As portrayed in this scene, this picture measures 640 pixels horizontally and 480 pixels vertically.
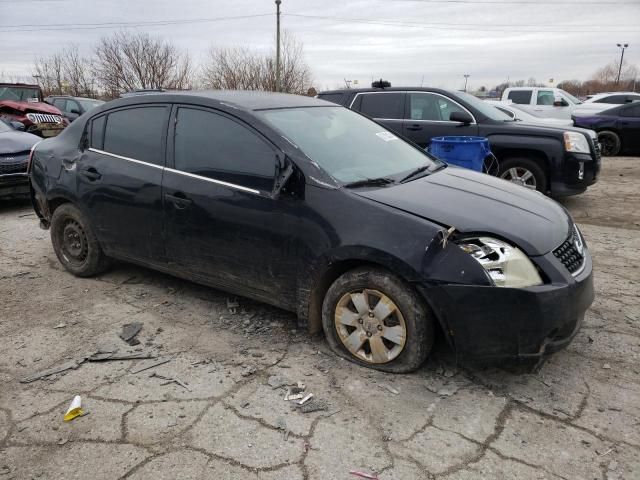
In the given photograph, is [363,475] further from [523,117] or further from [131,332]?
[523,117]

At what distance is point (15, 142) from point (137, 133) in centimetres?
494

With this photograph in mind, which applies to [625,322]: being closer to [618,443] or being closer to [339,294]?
[618,443]

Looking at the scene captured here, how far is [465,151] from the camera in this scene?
603 centimetres

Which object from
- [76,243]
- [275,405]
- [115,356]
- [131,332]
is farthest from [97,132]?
[275,405]

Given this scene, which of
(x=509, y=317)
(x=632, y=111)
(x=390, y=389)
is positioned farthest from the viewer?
(x=632, y=111)

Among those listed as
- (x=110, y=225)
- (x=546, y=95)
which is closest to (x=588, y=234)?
(x=110, y=225)

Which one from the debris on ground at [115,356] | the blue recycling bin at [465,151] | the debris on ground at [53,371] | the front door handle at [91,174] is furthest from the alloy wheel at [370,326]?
the blue recycling bin at [465,151]

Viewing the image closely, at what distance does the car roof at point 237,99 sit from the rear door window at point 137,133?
9 centimetres

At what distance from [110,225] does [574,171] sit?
5.89 meters

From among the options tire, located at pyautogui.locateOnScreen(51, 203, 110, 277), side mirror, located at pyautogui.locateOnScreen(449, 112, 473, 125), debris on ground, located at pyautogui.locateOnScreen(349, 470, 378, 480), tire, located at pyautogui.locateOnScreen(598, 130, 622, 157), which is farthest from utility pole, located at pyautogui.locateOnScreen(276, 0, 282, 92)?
debris on ground, located at pyautogui.locateOnScreen(349, 470, 378, 480)

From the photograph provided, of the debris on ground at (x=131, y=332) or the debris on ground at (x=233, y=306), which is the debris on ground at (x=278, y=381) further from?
the debris on ground at (x=131, y=332)

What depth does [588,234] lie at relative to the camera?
19.0 ft

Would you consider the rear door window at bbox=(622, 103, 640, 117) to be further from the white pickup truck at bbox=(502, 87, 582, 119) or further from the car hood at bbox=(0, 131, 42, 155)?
the car hood at bbox=(0, 131, 42, 155)

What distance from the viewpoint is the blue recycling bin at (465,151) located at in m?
5.98
